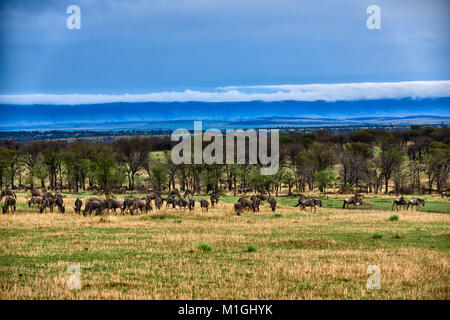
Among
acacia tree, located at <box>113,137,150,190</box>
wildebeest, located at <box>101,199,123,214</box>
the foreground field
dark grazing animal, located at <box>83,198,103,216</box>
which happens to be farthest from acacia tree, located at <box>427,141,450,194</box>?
dark grazing animal, located at <box>83,198,103,216</box>

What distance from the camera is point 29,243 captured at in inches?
931

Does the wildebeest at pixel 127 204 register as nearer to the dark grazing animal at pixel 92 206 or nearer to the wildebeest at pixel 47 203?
the dark grazing animal at pixel 92 206

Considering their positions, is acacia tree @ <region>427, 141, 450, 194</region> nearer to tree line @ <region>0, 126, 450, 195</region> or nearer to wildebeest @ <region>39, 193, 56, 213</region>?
tree line @ <region>0, 126, 450, 195</region>

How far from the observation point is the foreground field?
14.1 m

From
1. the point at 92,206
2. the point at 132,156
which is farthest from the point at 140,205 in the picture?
the point at 132,156

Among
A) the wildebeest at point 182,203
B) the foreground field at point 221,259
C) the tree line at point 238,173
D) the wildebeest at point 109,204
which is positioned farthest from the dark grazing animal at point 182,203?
the tree line at point 238,173

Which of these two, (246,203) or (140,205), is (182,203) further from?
(246,203)

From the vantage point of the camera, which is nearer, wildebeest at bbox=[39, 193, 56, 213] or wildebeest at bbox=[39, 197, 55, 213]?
wildebeest at bbox=[39, 193, 56, 213]

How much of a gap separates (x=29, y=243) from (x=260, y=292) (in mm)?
14204

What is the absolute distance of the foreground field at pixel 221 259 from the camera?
14.1 metres

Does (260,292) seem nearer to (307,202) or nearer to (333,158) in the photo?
(307,202)

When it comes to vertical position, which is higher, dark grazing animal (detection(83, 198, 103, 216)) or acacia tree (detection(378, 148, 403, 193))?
acacia tree (detection(378, 148, 403, 193))

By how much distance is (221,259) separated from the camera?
19625 mm
